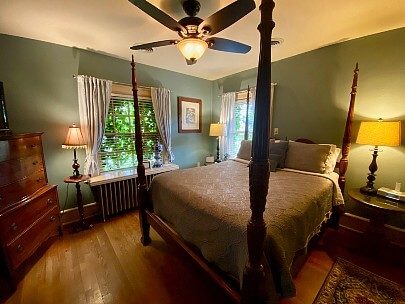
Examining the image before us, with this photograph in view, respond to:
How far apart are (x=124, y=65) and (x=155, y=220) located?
252 centimetres

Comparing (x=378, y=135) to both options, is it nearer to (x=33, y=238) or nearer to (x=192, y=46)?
(x=192, y=46)

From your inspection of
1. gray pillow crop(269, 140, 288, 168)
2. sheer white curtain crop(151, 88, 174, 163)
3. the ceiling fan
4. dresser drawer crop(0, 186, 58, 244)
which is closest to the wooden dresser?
dresser drawer crop(0, 186, 58, 244)

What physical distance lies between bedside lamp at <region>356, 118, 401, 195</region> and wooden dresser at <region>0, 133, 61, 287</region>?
3610mm

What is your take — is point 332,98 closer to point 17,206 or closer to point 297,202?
point 297,202

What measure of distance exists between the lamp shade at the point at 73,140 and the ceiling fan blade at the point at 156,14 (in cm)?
179

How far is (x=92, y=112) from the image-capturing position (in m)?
2.71

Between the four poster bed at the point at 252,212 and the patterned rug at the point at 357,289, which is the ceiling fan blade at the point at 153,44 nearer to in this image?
the four poster bed at the point at 252,212

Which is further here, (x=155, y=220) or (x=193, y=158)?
(x=193, y=158)

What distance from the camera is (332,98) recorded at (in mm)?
2592

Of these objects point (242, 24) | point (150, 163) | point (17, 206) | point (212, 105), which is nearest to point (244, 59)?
point (242, 24)

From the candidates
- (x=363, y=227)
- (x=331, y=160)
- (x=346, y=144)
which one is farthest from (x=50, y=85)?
(x=363, y=227)

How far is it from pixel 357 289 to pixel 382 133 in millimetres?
1508

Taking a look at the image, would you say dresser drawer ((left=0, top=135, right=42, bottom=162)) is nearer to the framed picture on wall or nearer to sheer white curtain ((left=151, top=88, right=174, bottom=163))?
sheer white curtain ((left=151, top=88, right=174, bottom=163))

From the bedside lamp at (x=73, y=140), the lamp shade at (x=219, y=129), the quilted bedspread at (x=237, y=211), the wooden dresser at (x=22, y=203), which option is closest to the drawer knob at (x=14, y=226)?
the wooden dresser at (x=22, y=203)
